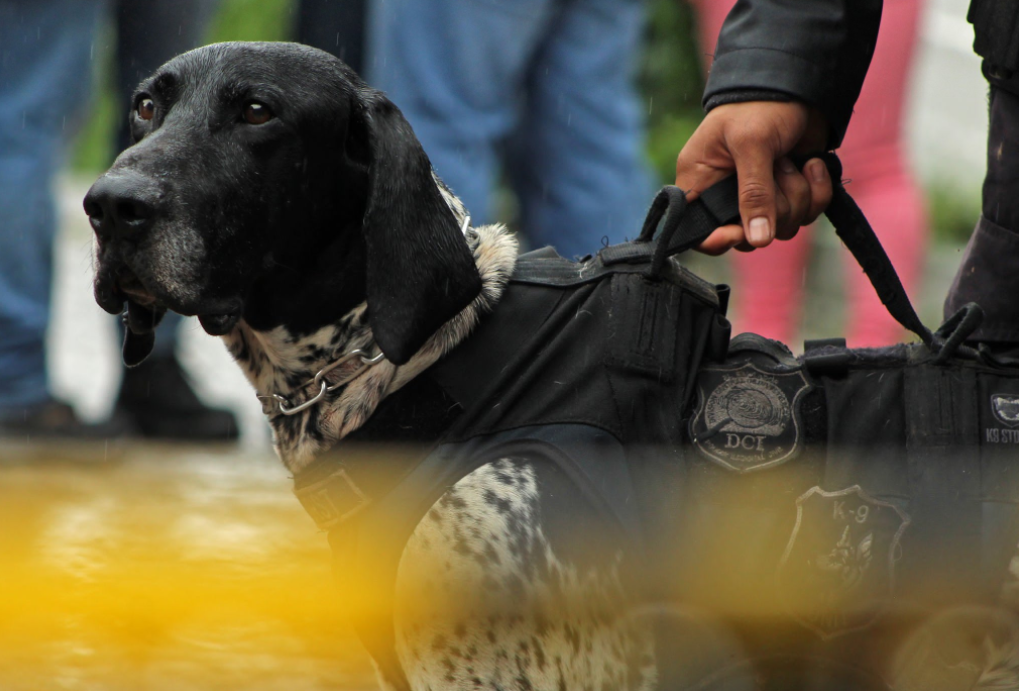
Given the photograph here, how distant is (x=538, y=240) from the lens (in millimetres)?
4277

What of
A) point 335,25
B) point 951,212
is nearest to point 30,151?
point 335,25

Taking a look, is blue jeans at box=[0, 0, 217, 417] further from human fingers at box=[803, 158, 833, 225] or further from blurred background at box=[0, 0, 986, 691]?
human fingers at box=[803, 158, 833, 225]

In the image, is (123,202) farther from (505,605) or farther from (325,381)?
(505,605)

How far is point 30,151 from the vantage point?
3852 mm

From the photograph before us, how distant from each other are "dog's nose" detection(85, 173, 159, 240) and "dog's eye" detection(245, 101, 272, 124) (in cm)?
21

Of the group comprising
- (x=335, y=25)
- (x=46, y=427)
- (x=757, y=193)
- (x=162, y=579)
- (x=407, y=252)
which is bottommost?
(x=162, y=579)

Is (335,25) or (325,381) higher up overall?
(335,25)

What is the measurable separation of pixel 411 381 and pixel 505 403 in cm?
19

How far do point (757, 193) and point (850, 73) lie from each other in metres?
0.28

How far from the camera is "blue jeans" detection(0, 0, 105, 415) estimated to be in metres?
3.78

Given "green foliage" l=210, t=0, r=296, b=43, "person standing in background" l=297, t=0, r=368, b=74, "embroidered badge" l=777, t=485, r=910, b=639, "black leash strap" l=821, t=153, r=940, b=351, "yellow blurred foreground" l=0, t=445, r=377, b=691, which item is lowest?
"yellow blurred foreground" l=0, t=445, r=377, b=691

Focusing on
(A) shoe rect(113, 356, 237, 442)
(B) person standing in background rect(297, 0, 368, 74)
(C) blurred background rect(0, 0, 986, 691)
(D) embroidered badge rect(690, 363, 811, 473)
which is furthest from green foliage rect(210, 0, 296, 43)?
(D) embroidered badge rect(690, 363, 811, 473)

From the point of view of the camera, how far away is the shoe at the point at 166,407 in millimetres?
4129

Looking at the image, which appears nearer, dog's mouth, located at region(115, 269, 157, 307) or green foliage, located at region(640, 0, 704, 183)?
dog's mouth, located at region(115, 269, 157, 307)
